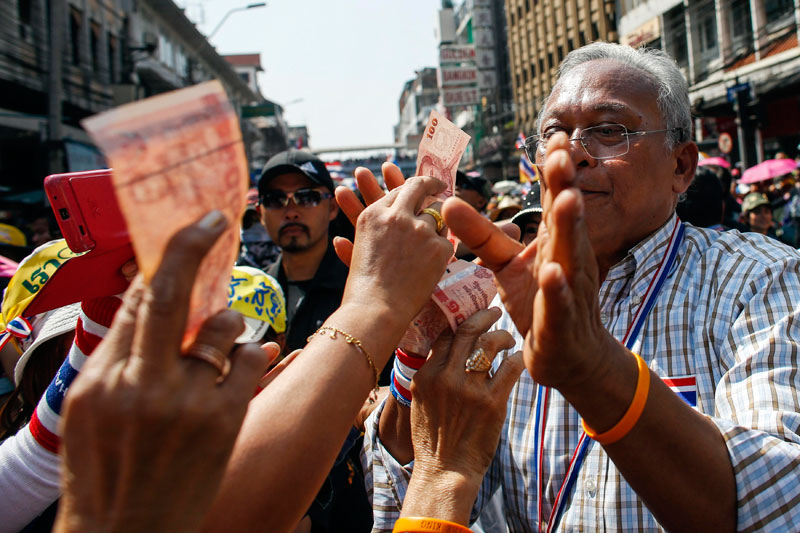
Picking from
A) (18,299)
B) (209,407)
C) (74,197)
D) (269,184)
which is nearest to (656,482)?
(209,407)

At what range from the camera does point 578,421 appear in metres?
1.73

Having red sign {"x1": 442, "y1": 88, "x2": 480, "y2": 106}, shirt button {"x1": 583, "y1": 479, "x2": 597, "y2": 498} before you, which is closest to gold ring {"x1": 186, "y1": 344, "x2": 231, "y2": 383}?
shirt button {"x1": 583, "y1": 479, "x2": 597, "y2": 498}

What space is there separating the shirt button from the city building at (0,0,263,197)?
10545 mm

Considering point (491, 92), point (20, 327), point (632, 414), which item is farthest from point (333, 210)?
point (491, 92)

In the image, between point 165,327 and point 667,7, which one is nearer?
point 165,327

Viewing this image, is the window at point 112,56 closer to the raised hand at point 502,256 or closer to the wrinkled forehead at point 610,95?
the wrinkled forehead at point 610,95

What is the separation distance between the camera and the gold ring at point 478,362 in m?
1.47

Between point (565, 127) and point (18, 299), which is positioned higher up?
point (565, 127)

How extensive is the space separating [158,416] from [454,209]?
0.65m

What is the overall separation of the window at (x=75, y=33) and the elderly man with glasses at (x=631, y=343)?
22.9m

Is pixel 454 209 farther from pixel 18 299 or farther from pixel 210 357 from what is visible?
pixel 18 299

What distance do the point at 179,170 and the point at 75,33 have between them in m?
24.3

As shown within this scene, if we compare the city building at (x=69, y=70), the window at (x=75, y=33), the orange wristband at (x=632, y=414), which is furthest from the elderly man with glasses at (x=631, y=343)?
the window at (x=75, y=33)

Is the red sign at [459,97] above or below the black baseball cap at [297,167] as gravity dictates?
above
